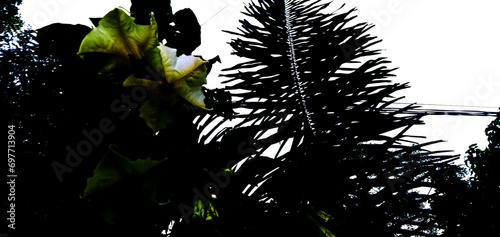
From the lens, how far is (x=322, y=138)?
849 mm

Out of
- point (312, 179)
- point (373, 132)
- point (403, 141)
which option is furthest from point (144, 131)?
point (403, 141)

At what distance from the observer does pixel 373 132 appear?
864 mm

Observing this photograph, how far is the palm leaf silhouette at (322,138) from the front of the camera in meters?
0.72

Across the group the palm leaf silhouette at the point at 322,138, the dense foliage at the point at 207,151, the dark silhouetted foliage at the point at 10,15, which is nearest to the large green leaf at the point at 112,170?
the dense foliage at the point at 207,151

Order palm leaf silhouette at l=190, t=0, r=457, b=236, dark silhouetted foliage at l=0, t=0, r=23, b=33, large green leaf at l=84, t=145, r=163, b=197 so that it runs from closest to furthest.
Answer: large green leaf at l=84, t=145, r=163, b=197 < palm leaf silhouette at l=190, t=0, r=457, b=236 < dark silhouetted foliage at l=0, t=0, r=23, b=33

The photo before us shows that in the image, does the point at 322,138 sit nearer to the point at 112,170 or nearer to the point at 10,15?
the point at 112,170

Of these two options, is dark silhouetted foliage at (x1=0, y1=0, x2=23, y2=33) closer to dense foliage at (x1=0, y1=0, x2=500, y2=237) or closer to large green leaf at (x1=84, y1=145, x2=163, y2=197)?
dense foliage at (x1=0, y1=0, x2=500, y2=237)

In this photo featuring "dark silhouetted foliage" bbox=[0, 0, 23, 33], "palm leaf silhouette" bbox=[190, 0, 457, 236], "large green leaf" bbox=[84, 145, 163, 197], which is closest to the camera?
"large green leaf" bbox=[84, 145, 163, 197]

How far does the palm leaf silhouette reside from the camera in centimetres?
72

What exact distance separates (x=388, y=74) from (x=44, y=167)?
106 cm

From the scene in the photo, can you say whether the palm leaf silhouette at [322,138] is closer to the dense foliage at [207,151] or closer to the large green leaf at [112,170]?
the dense foliage at [207,151]

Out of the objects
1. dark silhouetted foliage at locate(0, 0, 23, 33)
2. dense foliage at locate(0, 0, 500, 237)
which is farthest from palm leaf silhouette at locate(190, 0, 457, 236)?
dark silhouetted foliage at locate(0, 0, 23, 33)

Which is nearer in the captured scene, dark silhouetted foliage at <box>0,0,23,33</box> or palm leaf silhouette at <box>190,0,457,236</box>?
palm leaf silhouette at <box>190,0,457,236</box>

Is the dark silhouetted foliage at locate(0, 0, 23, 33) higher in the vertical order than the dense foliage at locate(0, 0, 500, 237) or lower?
higher
